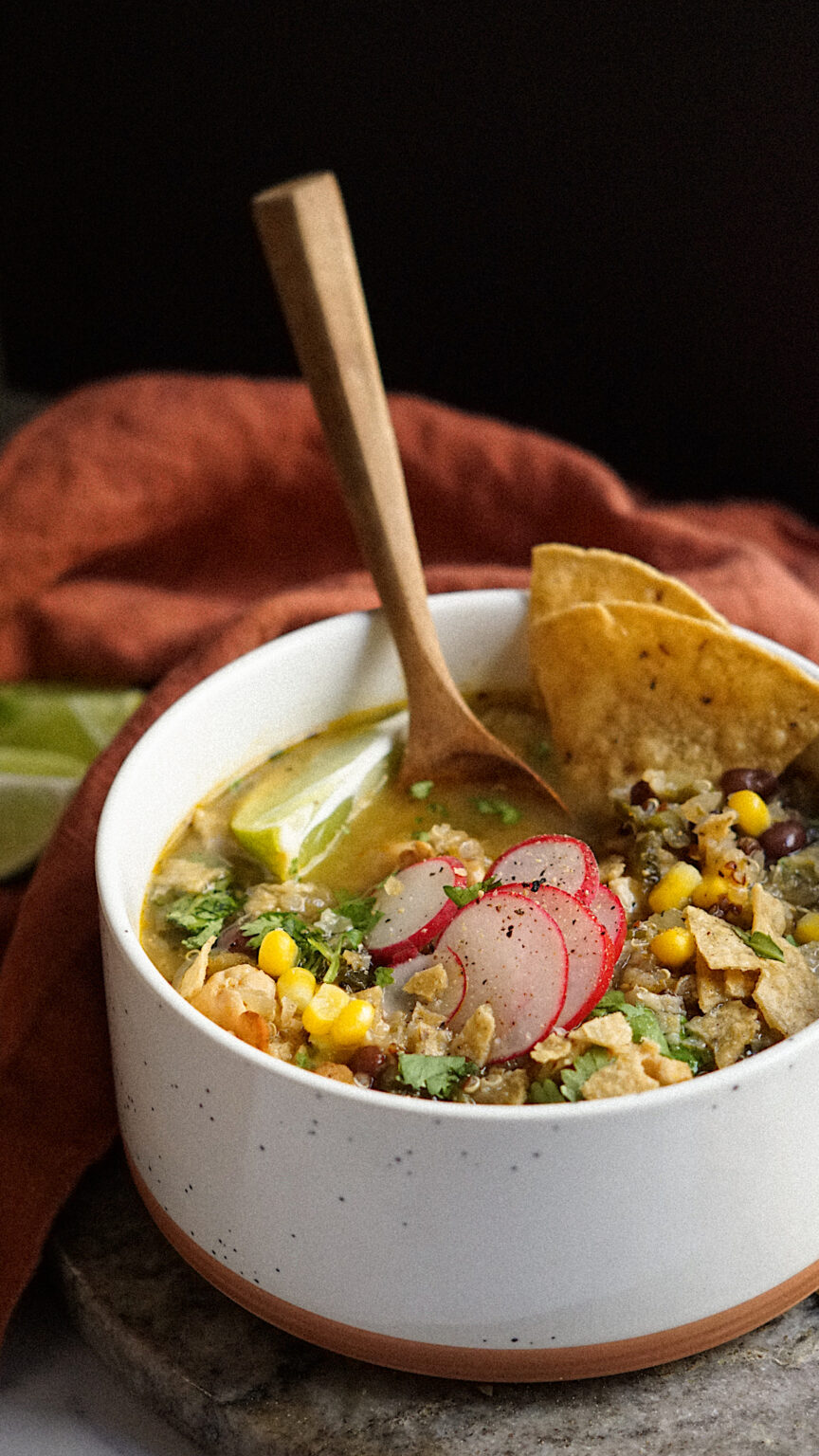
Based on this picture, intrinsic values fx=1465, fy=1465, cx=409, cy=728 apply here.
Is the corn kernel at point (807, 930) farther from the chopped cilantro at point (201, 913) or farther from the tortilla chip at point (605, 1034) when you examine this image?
the chopped cilantro at point (201, 913)

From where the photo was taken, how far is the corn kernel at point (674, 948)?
6.80 feet

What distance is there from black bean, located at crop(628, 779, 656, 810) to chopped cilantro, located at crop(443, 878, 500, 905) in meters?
0.37

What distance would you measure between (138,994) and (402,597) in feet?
3.01

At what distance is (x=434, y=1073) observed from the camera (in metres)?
1.92

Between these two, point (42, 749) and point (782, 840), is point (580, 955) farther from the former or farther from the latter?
point (42, 749)

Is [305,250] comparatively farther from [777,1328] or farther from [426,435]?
[777,1328]

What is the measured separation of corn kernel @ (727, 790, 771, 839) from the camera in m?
2.34

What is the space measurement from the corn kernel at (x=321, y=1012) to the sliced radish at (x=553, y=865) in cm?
34

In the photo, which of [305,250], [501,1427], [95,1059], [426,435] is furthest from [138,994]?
[426,435]

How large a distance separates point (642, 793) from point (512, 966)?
21.8 inches

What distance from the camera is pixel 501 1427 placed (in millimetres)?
1907

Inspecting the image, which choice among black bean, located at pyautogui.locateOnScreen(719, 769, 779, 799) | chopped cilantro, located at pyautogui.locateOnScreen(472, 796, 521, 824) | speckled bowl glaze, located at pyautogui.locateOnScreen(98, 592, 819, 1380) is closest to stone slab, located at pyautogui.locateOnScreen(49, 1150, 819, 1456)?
speckled bowl glaze, located at pyautogui.locateOnScreen(98, 592, 819, 1380)

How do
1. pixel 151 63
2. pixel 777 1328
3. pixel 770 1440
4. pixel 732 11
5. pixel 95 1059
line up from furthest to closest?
pixel 151 63 → pixel 732 11 → pixel 95 1059 → pixel 777 1328 → pixel 770 1440

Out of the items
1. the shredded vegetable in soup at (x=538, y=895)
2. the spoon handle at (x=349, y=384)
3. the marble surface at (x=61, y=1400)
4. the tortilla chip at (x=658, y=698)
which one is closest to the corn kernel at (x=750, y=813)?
the shredded vegetable in soup at (x=538, y=895)
